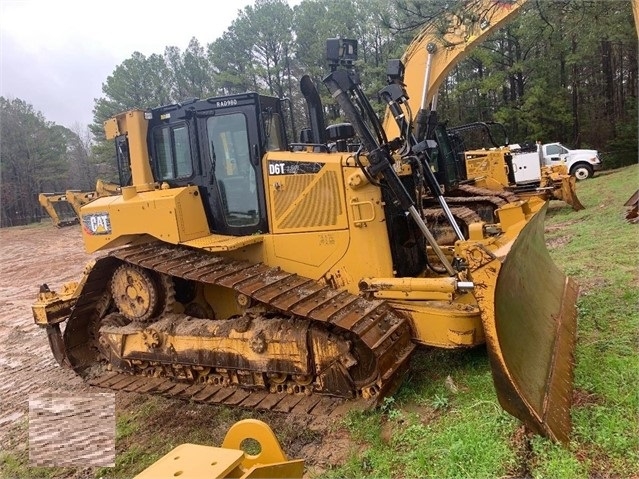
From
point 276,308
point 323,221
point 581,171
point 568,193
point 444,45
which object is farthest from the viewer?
point 581,171

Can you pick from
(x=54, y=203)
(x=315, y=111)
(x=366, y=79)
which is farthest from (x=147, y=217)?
(x=54, y=203)

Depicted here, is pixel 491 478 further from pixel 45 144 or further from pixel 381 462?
pixel 45 144

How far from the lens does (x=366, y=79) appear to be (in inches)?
1058

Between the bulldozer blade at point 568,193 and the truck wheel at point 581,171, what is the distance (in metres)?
8.48

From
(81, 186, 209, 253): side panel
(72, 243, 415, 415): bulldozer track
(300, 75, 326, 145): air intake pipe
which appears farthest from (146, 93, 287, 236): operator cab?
(72, 243, 415, 415): bulldozer track

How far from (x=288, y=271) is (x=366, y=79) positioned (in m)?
23.6

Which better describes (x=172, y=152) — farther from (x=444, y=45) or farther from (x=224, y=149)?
(x=444, y=45)

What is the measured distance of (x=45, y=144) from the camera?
3753 cm

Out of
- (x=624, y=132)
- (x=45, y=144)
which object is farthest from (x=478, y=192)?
(x=45, y=144)

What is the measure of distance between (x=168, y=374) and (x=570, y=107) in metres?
28.0

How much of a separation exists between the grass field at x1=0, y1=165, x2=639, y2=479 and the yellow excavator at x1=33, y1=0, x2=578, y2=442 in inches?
8.0

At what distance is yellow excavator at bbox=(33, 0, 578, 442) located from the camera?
4.04 meters

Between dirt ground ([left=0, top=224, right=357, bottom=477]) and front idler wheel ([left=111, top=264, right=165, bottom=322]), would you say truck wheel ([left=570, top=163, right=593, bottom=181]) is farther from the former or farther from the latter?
front idler wheel ([left=111, top=264, right=165, bottom=322])

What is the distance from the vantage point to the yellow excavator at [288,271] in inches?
159
